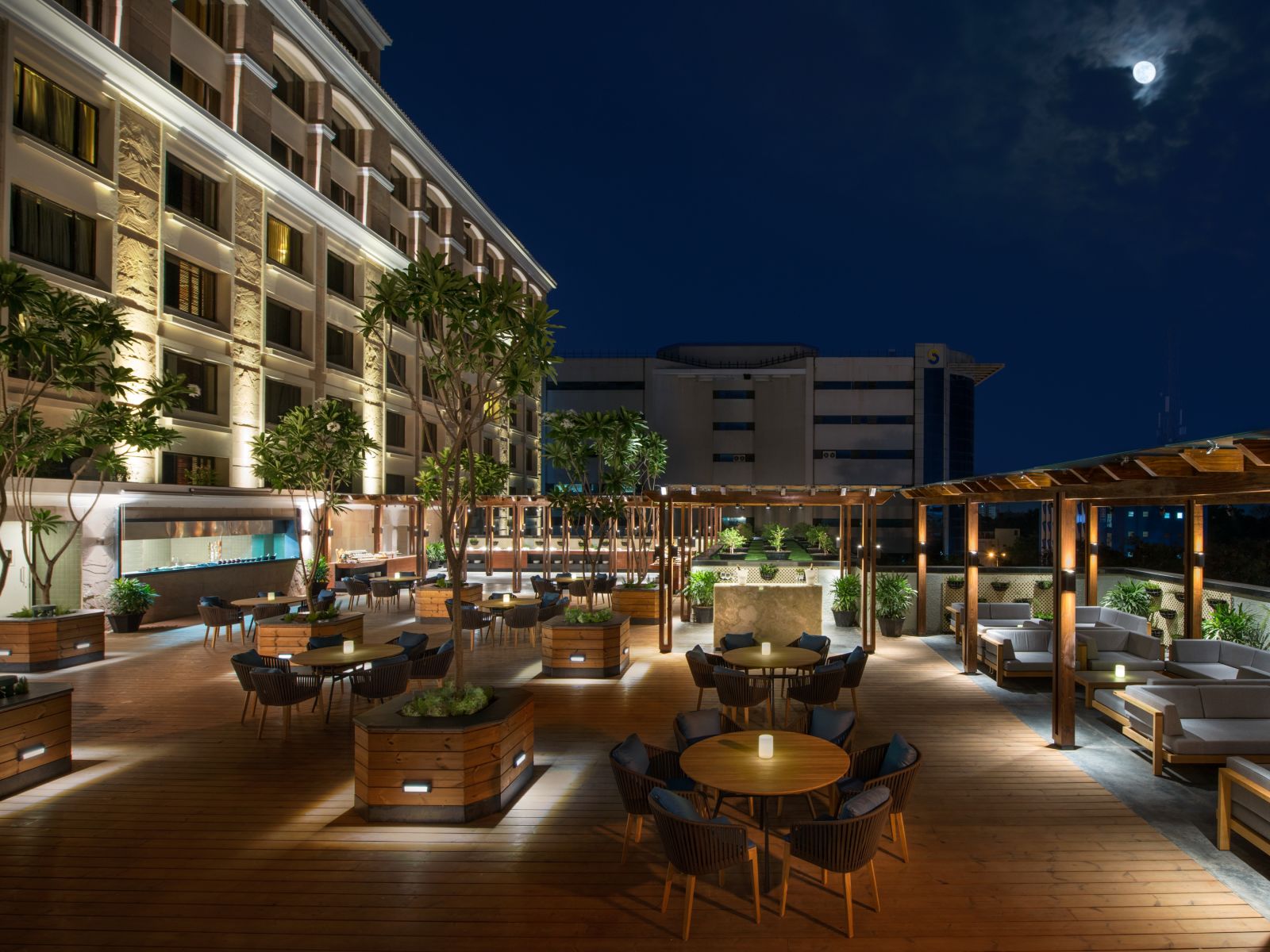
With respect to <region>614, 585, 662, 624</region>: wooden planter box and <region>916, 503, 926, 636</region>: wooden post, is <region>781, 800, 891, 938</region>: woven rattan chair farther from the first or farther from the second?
<region>614, 585, 662, 624</region>: wooden planter box

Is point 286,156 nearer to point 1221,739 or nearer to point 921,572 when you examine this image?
point 921,572

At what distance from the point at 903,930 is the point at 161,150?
2022 cm

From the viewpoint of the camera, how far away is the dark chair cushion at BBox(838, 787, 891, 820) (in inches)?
165

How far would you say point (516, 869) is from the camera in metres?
4.75

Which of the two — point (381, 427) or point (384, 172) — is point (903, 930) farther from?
point (384, 172)

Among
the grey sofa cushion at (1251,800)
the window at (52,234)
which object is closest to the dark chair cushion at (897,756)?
the grey sofa cushion at (1251,800)

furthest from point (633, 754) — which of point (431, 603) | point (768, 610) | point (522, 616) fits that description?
point (431, 603)

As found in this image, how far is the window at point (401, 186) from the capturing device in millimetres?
28234

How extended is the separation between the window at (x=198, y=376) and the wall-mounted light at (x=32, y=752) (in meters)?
12.6

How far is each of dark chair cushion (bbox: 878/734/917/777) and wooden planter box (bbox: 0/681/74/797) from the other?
716 cm

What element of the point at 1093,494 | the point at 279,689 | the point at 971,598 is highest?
the point at 1093,494

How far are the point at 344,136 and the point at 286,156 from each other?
4.02 metres

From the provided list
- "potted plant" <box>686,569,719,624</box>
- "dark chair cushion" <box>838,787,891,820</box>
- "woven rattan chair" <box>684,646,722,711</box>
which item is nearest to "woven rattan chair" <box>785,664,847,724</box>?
"woven rattan chair" <box>684,646,722,711</box>

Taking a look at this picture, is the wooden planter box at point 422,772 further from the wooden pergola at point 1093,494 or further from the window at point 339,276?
the window at point 339,276
